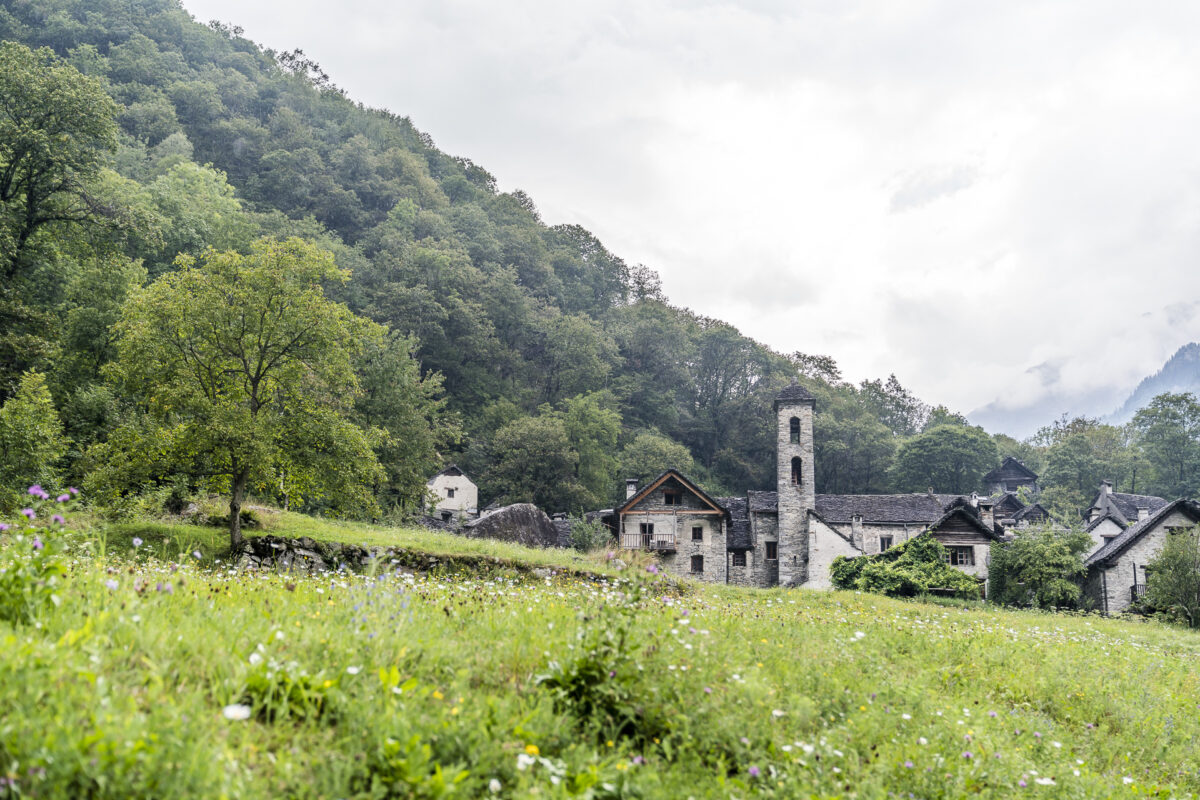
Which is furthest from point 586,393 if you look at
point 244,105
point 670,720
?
point 670,720

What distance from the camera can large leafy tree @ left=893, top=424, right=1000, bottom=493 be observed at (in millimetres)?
72062

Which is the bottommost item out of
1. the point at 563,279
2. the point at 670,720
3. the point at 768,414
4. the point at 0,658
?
the point at 670,720

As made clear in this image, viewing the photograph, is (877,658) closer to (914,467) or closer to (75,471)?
(75,471)

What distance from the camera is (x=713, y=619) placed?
749 centimetres

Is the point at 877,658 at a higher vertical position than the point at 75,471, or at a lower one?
lower

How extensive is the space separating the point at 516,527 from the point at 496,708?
31909mm

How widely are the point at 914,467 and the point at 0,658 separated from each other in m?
79.0

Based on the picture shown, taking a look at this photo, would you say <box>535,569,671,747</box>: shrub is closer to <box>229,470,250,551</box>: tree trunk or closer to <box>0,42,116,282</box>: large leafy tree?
<box>229,470,250,551</box>: tree trunk

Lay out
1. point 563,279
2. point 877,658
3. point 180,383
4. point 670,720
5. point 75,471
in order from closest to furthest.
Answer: point 670,720, point 877,658, point 180,383, point 75,471, point 563,279

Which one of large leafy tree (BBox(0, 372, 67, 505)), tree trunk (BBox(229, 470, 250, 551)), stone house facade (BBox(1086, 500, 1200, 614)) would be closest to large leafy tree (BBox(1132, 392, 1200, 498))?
stone house facade (BBox(1086, 500, 1200, 614))

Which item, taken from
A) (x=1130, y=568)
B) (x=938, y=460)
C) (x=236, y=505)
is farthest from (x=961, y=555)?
(x=938, y=460)

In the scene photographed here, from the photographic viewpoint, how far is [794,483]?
4472 centimetres

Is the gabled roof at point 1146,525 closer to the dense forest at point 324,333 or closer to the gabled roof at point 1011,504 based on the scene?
the dense forest at point 324,333

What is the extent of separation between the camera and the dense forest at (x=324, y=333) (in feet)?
61.3
